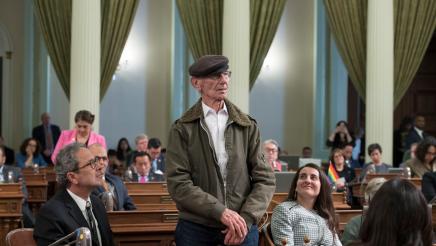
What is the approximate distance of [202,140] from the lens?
3.80 m

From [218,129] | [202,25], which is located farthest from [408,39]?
[218,129]

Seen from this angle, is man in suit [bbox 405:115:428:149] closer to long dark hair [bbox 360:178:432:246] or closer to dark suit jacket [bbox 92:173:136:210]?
dark suit jacket [bbox 92:173:136:210]

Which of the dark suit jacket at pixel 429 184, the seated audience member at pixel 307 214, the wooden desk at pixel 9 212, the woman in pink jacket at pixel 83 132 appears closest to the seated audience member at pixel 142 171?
the woman in pink jacket at pixel 83 132

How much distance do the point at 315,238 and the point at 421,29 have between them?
8619 millimetres

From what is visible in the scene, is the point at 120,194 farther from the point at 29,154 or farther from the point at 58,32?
the point at 58,32

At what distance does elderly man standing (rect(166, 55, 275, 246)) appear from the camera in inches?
147

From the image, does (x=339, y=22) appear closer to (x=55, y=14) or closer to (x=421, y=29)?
(x=421, y=29)

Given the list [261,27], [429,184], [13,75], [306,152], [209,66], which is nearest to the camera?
Result: [209,66]

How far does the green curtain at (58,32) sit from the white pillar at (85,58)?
34cm

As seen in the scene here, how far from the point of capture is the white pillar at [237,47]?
466 inches

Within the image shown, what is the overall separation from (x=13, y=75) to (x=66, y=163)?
10.3 meters

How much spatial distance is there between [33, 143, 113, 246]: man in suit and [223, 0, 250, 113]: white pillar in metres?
7.46

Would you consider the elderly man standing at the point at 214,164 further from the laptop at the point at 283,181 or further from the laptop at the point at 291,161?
the laptop at the point at 291,161

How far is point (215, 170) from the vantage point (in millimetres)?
3768
